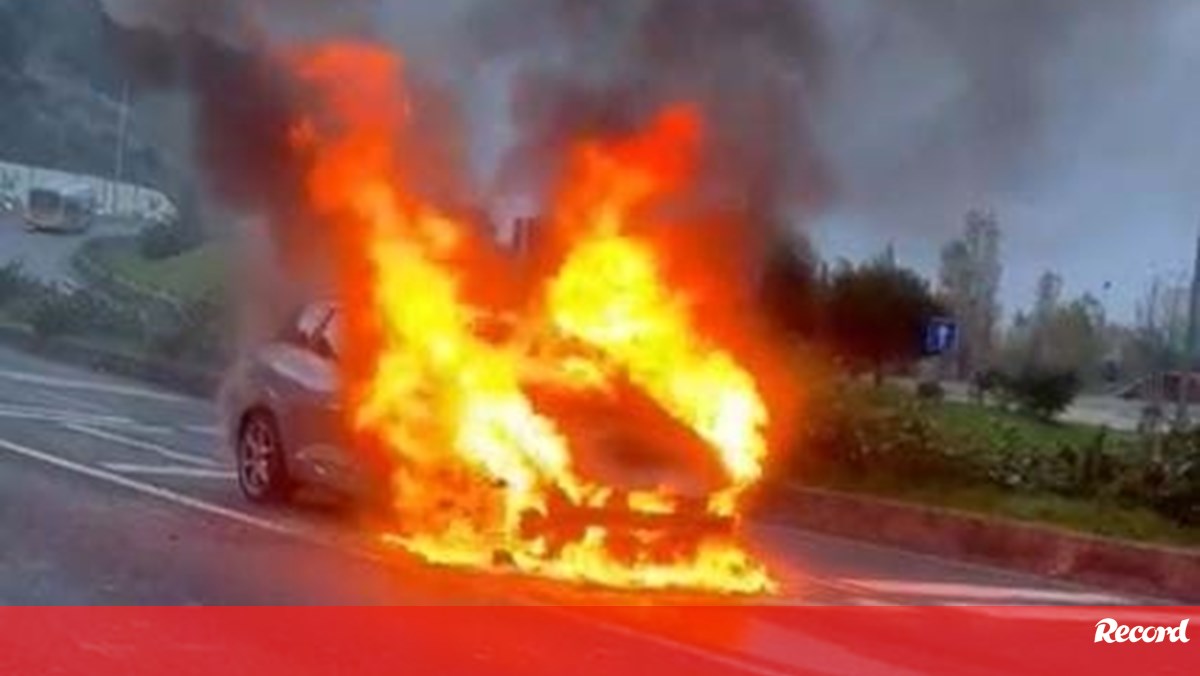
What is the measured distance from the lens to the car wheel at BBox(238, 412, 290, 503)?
11.8 m

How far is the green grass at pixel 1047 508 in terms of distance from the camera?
12579 millimetres

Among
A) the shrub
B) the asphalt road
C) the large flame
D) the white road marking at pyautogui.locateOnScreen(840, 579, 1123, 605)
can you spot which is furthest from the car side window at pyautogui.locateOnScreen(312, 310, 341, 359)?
the shrub

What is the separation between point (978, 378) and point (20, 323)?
48.2 feet

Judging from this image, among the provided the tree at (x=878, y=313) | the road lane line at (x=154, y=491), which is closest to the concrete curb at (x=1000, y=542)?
the tree at (x=878, y=313)

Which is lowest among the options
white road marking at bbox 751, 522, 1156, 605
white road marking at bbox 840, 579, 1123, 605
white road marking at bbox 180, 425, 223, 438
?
white road marking at bbox 840, 579, 1123, 605

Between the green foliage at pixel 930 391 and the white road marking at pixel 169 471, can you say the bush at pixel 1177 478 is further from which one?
the white road marking at pixel 169 471

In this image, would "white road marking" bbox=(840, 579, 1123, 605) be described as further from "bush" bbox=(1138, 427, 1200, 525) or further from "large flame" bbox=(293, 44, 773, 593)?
"bush" bbox=(1138, 427, 1200, 525)

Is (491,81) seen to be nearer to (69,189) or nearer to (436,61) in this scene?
(436,61)

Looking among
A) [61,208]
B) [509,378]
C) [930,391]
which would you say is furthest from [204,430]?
[509,378]

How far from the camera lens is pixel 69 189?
867 inches

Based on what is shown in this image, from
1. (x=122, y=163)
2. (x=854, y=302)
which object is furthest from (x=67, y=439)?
(x=854, y=302)

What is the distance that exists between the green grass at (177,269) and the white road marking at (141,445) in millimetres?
1411

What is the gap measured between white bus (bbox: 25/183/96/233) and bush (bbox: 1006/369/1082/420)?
9.78 m

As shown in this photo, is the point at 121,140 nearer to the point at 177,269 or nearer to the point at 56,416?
the point at 56,416
